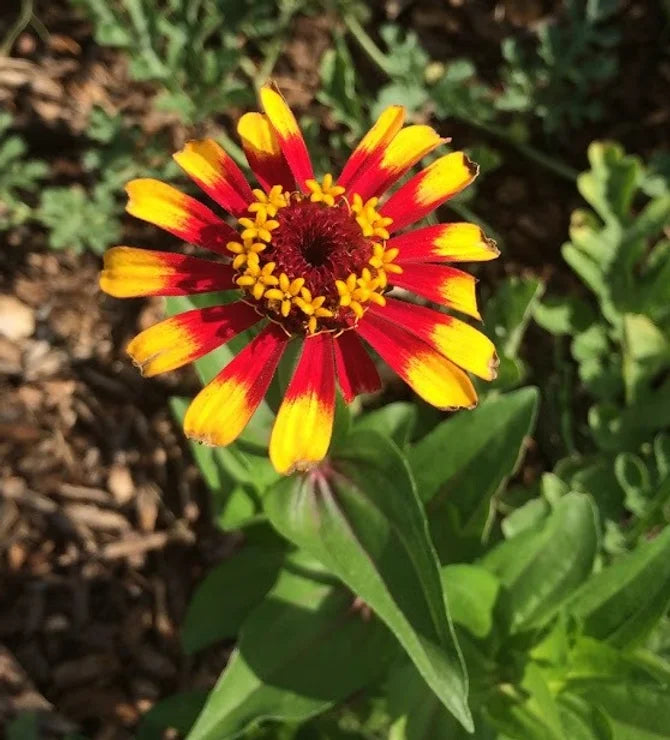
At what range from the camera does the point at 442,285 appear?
1.56 m

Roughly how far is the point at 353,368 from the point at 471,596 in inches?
23.1

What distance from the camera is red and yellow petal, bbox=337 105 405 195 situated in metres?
1.60

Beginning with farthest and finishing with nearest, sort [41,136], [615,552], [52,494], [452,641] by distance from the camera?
[41,136] → [52,494] → [615,552] → [452,641]

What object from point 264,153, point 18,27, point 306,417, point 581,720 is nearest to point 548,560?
point 581,720

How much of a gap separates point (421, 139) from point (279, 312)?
1.29ft

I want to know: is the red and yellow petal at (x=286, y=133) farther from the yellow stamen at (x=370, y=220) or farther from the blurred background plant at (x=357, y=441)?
the blurred background plant at (x=357, y=441)

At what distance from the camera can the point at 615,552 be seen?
7.63 ft

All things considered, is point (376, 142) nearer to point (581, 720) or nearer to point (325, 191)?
point (325, 191)

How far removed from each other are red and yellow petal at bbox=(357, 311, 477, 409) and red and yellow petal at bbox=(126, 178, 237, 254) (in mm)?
275

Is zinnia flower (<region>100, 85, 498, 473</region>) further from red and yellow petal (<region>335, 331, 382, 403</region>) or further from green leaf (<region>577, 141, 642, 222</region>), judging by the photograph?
green leaf (<region>577, 141, 642, 222</region>)

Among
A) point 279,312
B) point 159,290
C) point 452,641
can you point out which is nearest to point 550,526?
point 452,641

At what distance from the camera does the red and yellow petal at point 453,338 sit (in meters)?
1.50

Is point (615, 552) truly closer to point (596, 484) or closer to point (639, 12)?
point (596, 484)

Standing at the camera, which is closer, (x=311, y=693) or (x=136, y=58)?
(x=311, y=693)
